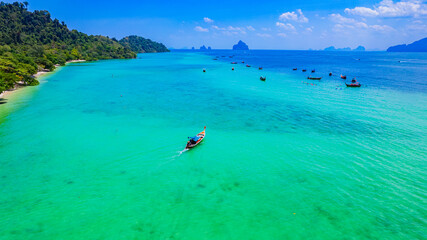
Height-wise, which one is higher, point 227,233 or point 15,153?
point 15,153

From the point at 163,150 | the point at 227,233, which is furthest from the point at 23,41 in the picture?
the point at 227,233

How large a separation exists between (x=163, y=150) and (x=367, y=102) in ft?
194

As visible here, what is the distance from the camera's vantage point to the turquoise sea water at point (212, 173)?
20.0 m

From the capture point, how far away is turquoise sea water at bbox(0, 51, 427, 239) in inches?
787

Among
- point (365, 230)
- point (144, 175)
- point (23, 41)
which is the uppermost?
point (23, 41)

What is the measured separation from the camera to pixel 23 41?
156250mm

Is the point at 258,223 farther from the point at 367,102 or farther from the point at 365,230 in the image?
the point at 367,102

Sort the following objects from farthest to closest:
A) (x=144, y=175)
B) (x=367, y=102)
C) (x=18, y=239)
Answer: (x=367, y=102) < (x=144, y=175) < (x=18, y=239)

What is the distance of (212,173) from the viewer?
91.5ft

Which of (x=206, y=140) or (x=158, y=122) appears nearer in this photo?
(x=206, y=140)

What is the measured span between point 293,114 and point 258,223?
116ft

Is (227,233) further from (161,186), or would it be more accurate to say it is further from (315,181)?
(315,181)

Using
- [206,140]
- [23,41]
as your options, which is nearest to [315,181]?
[206,140]

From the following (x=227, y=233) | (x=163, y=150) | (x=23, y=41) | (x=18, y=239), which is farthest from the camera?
(x=23, y=41)
